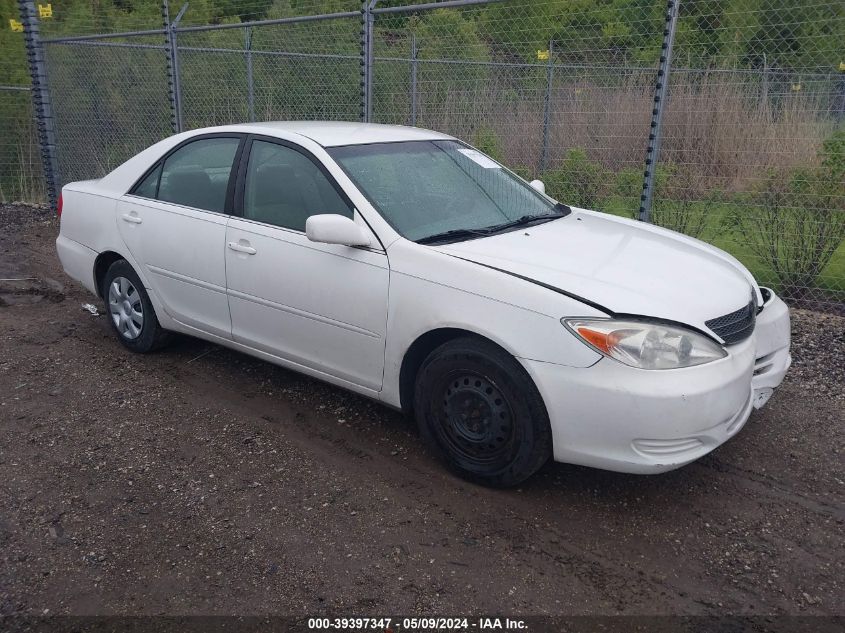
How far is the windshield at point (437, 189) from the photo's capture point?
3.83m

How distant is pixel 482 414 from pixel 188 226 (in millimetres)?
2309

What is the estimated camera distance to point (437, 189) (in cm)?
413

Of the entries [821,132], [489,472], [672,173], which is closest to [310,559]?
[489,472]

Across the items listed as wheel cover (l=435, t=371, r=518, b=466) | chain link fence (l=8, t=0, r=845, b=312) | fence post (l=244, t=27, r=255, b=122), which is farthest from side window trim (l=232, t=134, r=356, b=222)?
fence post (l=244, t=27, r=255, b=122)

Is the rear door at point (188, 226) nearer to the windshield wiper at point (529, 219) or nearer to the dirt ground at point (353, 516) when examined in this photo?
the dirt ground at point (353, 516)

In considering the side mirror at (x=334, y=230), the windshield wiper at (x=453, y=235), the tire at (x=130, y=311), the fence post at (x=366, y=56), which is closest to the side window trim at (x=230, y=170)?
the tire at (x=130, y=311)

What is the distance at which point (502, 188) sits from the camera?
14.6 feet

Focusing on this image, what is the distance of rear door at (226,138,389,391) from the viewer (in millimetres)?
3693

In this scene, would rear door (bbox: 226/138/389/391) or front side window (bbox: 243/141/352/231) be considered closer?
rear door (bbox: 226/138/389/391)

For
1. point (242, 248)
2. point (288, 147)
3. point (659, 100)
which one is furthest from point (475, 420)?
point (659, 100)

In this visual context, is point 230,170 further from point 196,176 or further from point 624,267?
point 624,267

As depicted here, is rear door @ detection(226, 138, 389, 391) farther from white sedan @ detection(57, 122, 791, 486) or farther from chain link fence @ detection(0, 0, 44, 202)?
chain link fence @ detection(0, 0, 44, 202)

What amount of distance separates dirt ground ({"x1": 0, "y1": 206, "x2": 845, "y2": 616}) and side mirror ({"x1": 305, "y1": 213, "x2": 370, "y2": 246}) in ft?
3.63

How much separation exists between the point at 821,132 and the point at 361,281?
5748 mm
